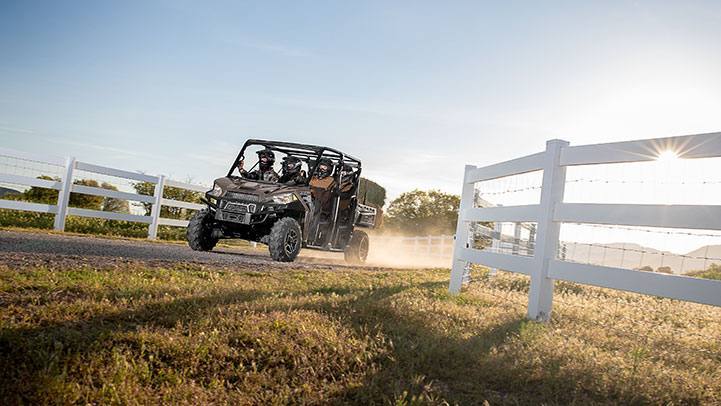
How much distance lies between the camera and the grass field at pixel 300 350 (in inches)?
132

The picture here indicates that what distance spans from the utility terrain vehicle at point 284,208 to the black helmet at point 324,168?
0.02 meters

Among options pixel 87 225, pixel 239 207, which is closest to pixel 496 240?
pixel 239 207

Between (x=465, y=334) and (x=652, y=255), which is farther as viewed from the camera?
(x=652, y=255)

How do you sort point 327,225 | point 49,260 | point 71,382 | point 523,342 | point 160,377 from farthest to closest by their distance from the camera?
point 327,225, point 49,260, point 523,342, point 160,377, point 71,382

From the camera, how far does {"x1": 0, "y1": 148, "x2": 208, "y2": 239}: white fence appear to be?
13.3 meters

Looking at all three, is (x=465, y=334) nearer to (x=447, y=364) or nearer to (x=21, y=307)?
(x=447, y=364)

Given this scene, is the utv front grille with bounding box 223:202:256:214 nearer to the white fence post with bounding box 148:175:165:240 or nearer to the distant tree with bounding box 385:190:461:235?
the white fence post with bounding box 148:175:165:240

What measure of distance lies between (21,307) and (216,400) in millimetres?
2022

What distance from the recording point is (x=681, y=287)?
16.0 ft

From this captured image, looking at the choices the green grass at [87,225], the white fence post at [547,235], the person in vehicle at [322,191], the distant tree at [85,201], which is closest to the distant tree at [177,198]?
the green grass at [87,225]

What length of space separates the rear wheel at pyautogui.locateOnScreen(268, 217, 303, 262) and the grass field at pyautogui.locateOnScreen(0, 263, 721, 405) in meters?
4.01

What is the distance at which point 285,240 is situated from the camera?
10664mm

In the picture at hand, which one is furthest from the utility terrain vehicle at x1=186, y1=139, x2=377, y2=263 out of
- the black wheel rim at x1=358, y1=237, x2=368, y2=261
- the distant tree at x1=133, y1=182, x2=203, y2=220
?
the distant tree at x1=133, y1=182, x2=203, y2=220

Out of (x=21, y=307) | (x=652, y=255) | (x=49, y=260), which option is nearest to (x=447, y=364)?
(x=21, y=307)
